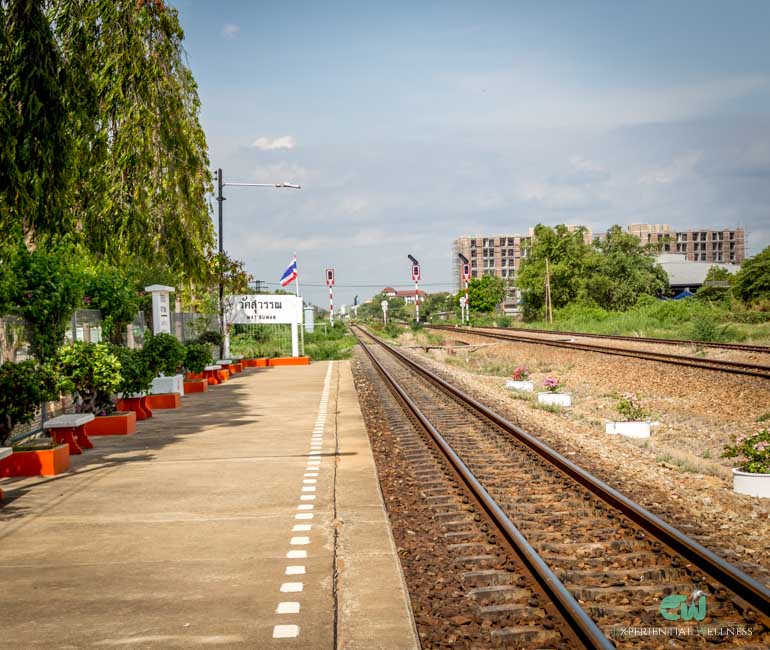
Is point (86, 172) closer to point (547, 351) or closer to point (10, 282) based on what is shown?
point (10, 282)

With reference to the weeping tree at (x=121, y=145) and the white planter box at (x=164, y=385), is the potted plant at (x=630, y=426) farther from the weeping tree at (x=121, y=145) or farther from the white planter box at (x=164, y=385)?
the white planter box at (x=164, y=385)

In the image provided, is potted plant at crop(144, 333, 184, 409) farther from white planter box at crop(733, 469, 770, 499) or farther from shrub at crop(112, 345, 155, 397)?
white planter box at crop(733, 469, 770, 499)

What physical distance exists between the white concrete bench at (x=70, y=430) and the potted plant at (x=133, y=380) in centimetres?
100

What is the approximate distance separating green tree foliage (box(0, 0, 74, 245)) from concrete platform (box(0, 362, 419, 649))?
12.9 feet

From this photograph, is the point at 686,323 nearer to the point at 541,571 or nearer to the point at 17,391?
the point at 17,391

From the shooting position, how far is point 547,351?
35.8 m

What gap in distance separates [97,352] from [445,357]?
26059mm

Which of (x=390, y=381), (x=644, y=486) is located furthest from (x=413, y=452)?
(x=390, y=381)

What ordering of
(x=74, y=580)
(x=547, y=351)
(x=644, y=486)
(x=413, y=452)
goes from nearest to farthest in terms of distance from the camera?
1. (x=74, y=580)
2. (x=644, y=486)
3. (x=413, y=452)
4. (x=547, y=351)

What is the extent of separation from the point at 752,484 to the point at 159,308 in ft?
49.5

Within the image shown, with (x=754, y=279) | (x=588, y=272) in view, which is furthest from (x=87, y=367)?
(x=588, y=272)

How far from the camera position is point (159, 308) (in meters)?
20.5

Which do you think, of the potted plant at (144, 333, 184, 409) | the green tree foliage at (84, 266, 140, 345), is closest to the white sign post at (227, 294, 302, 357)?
the potted plant at (144, 333, 184, 409)

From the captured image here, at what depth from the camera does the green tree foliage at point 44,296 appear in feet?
39.9
